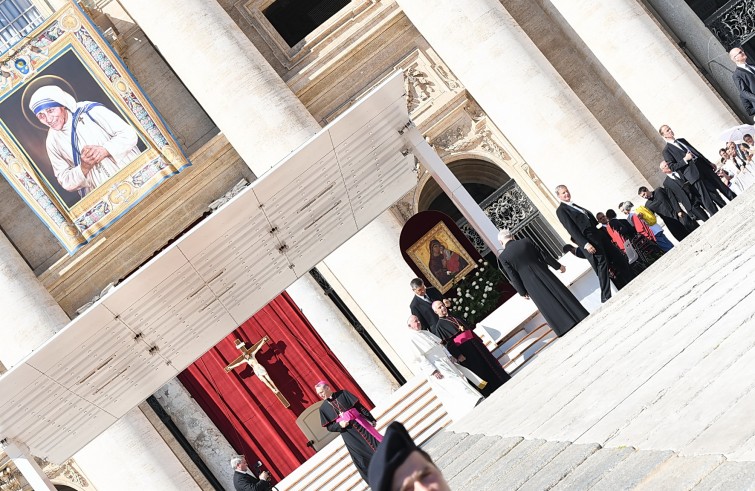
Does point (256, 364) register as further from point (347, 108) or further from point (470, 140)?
point (470, 140)

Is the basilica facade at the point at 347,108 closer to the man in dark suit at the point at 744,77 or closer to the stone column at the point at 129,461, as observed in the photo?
the stone column at the point at 129,461

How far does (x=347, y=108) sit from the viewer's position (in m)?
15.6

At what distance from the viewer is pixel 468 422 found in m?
8.69

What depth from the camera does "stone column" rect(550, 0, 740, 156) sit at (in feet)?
44.9

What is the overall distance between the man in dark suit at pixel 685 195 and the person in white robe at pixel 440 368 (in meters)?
3.74

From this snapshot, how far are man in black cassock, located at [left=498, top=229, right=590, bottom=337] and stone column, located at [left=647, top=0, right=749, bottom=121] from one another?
7059mm

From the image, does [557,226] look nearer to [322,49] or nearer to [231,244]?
[322,49]

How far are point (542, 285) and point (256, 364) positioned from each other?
24.8 ft

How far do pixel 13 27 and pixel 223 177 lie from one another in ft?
15.6

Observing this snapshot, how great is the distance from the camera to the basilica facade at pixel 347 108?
14031 millimetres

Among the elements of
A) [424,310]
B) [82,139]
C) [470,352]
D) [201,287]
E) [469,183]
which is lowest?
[470,352]

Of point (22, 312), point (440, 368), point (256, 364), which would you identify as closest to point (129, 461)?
point (256, 364)

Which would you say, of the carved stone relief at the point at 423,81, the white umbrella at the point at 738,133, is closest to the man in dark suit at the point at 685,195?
the white umbrella at the point at 738,133

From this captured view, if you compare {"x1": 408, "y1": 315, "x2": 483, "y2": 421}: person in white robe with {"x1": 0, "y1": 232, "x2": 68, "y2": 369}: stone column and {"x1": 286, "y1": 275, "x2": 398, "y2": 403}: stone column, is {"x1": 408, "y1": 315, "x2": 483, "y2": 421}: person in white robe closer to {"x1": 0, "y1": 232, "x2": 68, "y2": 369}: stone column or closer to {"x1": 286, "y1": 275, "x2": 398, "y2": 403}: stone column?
{"x1": 286, "y1": 275, "x2": 398, "y2": 403}: stone column
